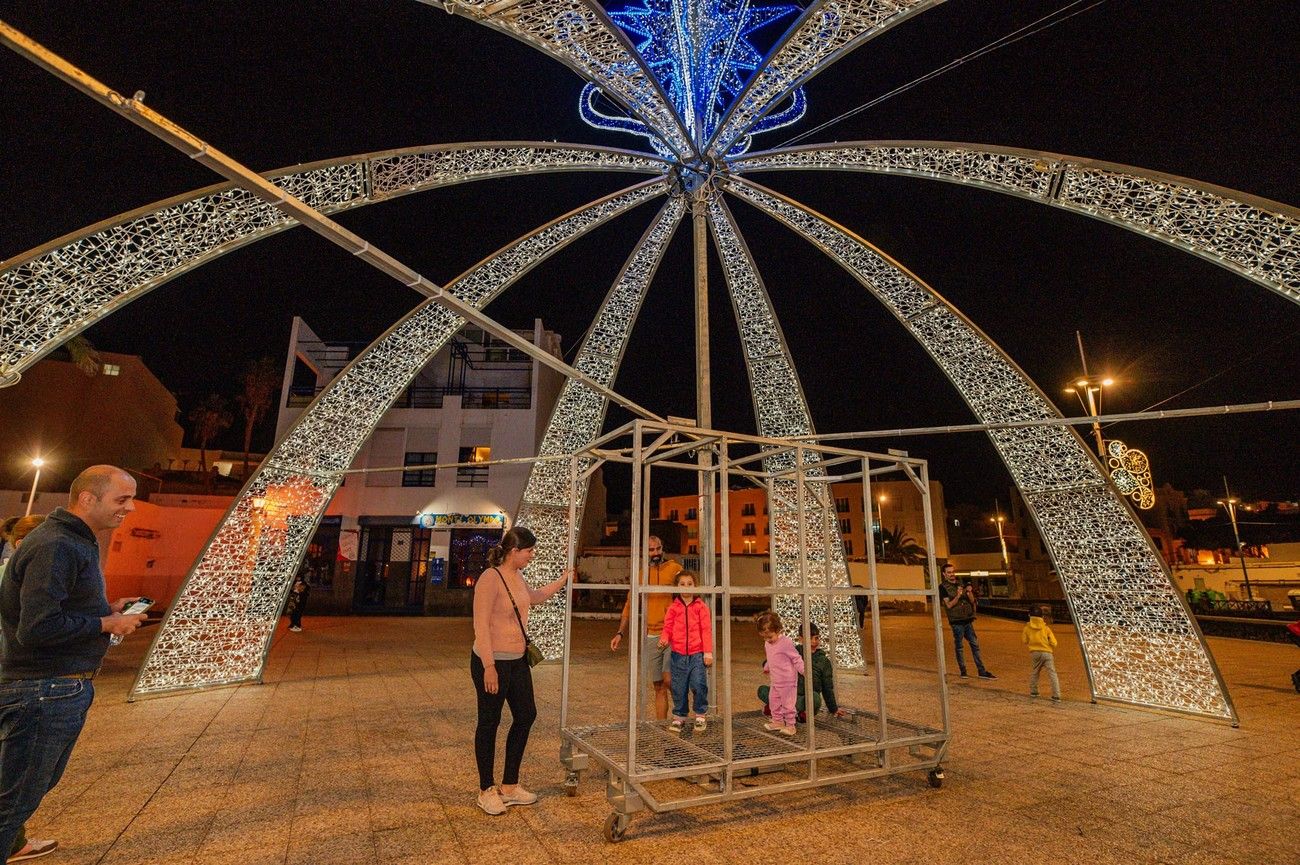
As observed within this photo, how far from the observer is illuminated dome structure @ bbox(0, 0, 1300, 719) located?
18.1 feet

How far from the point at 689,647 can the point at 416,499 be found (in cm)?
2091

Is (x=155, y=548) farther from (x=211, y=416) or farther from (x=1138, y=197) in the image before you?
(x=1138, y=197)

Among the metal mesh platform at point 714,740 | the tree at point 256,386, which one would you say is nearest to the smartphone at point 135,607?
the metal mesh platform at point 714,740

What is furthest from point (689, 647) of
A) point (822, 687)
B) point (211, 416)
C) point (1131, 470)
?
point (211, 416)

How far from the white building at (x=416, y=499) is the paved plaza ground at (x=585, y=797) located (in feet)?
53.6

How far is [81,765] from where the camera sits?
16.1 ft

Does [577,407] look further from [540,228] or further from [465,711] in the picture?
[465,711]

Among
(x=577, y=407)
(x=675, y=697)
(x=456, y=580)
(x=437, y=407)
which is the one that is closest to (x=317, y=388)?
(x=437, y=407)

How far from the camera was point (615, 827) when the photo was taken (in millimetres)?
3674

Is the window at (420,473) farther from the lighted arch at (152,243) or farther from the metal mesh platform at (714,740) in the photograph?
the metal mesh platform at (714,740)

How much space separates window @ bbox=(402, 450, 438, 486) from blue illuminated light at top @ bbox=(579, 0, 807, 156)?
1893 cm

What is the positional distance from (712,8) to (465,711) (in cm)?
881

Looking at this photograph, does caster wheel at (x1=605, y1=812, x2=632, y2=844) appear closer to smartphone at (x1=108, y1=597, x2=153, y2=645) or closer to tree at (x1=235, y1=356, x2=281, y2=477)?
smartphone at (x1=108, y1=597, x2=153, y2=645)

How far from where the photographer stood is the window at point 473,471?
24281mm
